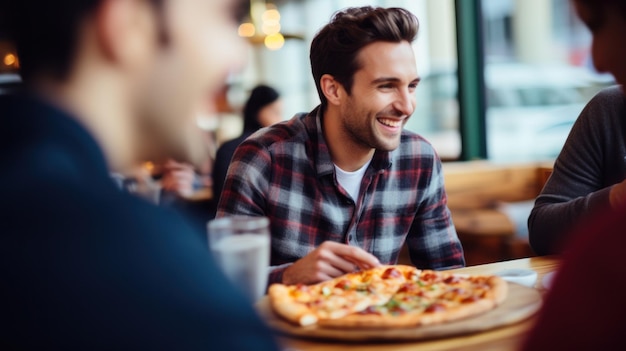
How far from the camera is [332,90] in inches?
112

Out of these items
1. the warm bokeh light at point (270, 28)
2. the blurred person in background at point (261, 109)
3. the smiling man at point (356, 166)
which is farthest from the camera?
the warm bokeh light at point (270, 28)

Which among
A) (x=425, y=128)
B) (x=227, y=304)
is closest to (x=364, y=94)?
(x=227, y=304)

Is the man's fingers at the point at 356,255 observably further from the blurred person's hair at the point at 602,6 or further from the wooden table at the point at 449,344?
the blurred person's hair at the point at 602,6

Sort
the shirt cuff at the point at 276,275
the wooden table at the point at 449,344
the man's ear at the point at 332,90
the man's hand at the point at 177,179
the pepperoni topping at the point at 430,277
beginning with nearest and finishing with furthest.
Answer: the wooden table at the point at 449,344 → the pepperoni topping at the point at 430,277 → the shirt cuff at the point at 276,275 → the man's ear at the point at 332,90 → the man's hand at the point at 177,179

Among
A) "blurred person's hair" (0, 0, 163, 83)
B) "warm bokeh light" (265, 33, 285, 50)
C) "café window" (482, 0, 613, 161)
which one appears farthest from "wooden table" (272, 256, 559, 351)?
"warm bokeh light" (265, 33, 285, 50)

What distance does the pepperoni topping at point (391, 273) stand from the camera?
1810mm

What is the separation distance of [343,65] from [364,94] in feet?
0.55

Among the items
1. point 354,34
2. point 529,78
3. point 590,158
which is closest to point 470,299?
A: point 590,158

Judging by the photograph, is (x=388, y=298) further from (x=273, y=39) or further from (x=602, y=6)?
(x=273, y=39)

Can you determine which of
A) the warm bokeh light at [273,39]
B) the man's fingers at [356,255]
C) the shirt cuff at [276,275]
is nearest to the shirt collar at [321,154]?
the shirt cuff at [276,275]

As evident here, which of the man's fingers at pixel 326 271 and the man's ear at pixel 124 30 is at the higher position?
the man's ear at pixel 124 30

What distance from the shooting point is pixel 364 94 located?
273 centimetres

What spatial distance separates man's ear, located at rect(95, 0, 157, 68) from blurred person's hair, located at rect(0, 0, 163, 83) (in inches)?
0.7

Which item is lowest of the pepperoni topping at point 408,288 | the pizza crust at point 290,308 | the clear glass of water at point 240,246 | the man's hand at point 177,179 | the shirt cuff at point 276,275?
the man's hand at point 177,179
